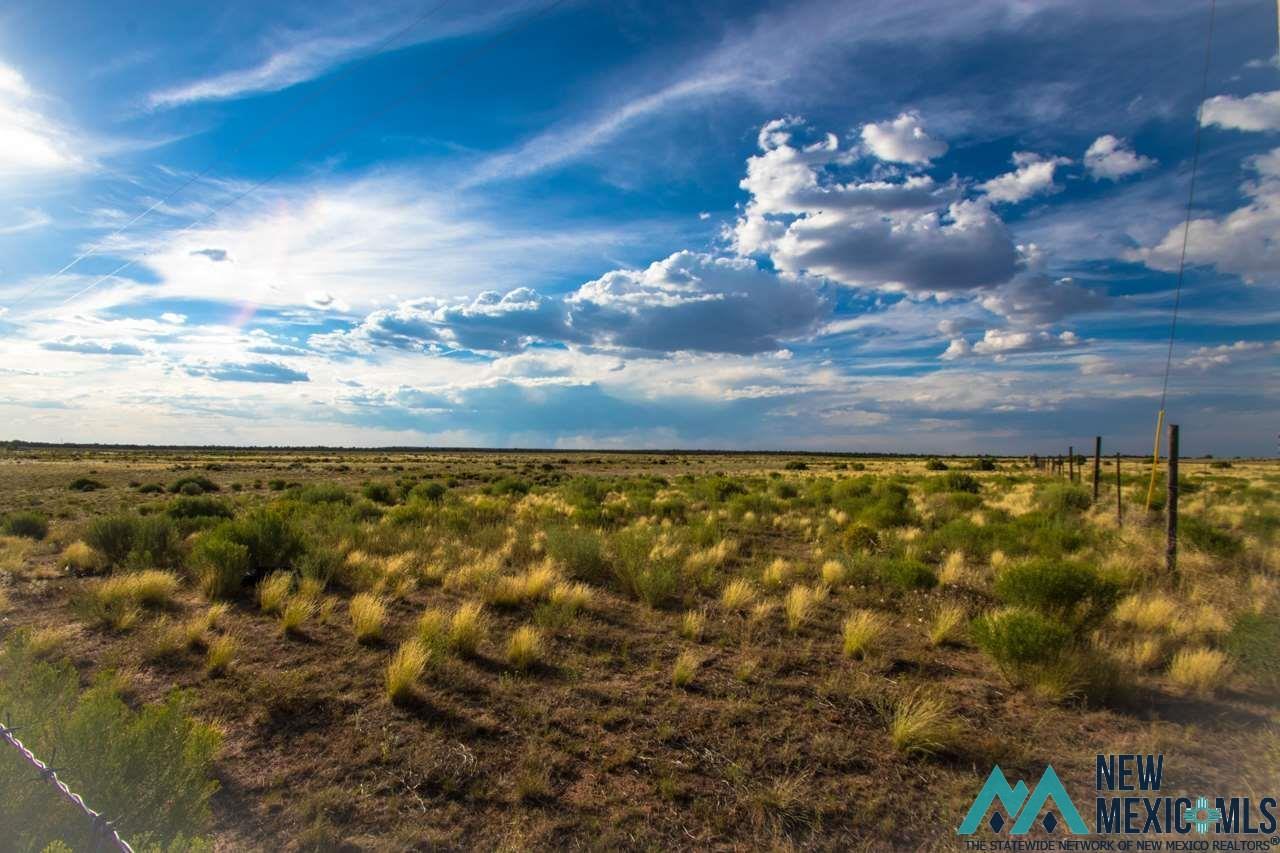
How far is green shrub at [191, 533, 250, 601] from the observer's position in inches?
409

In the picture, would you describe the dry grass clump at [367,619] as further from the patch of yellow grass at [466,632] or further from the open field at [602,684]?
the patch of yellow grass at [466,632]

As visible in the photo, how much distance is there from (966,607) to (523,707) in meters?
7.38

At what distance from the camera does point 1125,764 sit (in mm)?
5629

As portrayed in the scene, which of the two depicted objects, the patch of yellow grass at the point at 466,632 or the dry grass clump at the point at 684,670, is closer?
the dry grass clump at the point at 684,670

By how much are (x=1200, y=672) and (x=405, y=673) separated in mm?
8745

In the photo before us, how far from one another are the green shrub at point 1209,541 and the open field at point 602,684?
0.08m

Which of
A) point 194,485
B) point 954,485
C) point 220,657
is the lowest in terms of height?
point 194,485

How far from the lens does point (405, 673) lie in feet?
22.4

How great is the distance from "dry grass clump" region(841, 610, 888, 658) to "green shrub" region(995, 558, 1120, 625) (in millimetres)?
2302

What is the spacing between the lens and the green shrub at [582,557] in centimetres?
1235

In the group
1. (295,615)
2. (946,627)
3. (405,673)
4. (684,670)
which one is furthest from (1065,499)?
(295,615)

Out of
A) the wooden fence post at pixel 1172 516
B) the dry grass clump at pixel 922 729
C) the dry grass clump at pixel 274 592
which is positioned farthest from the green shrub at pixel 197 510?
the wooden fence post at pixel 1172 516

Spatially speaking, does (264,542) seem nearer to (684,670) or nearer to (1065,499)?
(684,670)

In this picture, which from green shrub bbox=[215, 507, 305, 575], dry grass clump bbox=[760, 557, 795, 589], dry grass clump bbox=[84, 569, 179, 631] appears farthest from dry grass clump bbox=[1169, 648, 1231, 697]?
green shrub bbox=[215, 507, 305, 575]
